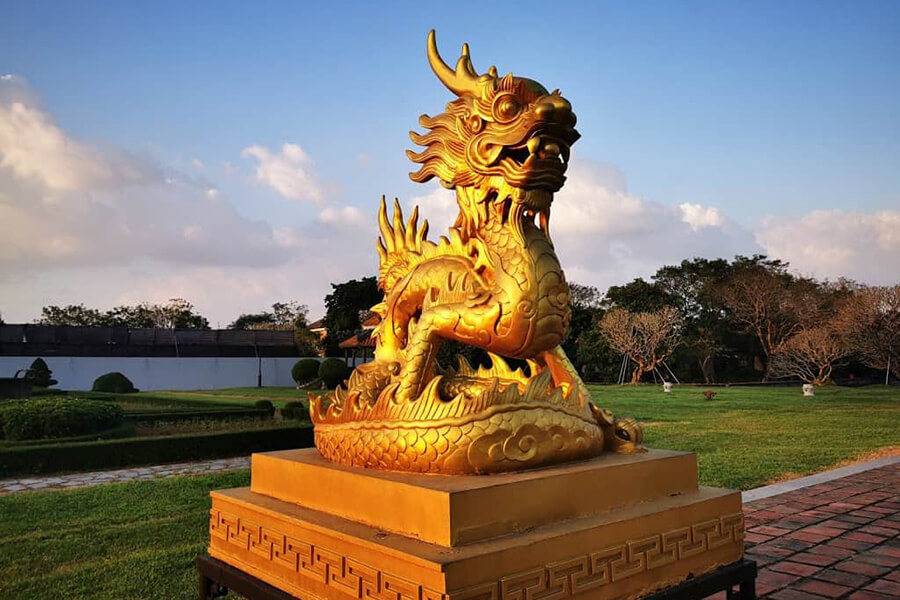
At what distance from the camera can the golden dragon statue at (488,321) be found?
2.18m

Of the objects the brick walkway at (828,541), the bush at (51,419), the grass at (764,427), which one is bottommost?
the grass at (764,427)

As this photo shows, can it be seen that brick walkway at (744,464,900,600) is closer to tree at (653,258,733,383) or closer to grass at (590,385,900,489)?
grass at (590,385,900,489)

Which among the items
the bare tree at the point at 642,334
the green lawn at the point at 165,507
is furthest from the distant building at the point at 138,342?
the green lawn at the point at 165,507

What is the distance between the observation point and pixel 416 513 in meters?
1.95

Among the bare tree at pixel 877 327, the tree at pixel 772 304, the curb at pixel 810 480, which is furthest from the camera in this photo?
the tree at pixel 772 304

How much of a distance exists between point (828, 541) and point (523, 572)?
330 cm

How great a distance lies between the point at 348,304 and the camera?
19672mm

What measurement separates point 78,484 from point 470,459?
7.10m

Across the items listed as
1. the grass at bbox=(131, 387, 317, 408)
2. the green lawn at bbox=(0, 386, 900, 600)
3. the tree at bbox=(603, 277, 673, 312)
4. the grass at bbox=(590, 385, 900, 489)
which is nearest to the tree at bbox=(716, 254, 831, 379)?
the tree at bbox=(603, 277, 673, 312)

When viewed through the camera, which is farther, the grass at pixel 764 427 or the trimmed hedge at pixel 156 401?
the trimmed hedge at pixel 156 401

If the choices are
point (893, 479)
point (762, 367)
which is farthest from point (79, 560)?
point (762, 367)

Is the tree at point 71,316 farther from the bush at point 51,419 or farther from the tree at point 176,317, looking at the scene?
the bush at point 51,419

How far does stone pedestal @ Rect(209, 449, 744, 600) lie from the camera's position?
1830 mm

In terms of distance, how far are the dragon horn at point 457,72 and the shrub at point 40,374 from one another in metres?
21.2
